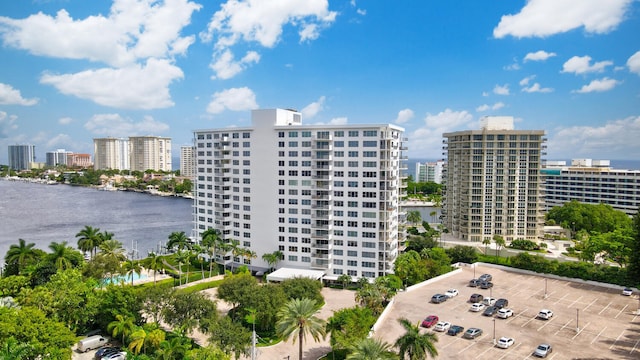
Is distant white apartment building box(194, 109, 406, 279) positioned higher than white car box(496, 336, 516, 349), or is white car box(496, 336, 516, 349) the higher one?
distant white apartment building box(194, 109, 406, 279)

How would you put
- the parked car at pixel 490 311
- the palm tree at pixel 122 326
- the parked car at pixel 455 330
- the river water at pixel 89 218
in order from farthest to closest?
the river water at pixel 89 218, the parked car at pixel 490 311, the parked car at pixel 455 330, the palm tree at pixel 122 326

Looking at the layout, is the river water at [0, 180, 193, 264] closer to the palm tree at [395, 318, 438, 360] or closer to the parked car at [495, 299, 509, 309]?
the parked car at [495, 299, 509, 309]

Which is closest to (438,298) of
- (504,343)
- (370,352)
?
(504,343)

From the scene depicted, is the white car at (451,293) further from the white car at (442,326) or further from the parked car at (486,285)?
the white car at (442,326)

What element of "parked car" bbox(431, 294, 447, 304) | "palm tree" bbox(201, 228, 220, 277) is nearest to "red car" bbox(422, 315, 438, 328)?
"parked car" bbox(431, 294, 447, 304)

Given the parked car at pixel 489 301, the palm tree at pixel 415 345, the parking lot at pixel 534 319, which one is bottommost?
the parking lot at pixel 534 319

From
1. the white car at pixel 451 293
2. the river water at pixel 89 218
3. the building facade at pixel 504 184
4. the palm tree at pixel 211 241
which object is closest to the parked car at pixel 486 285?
the white car at pixel 451 293
